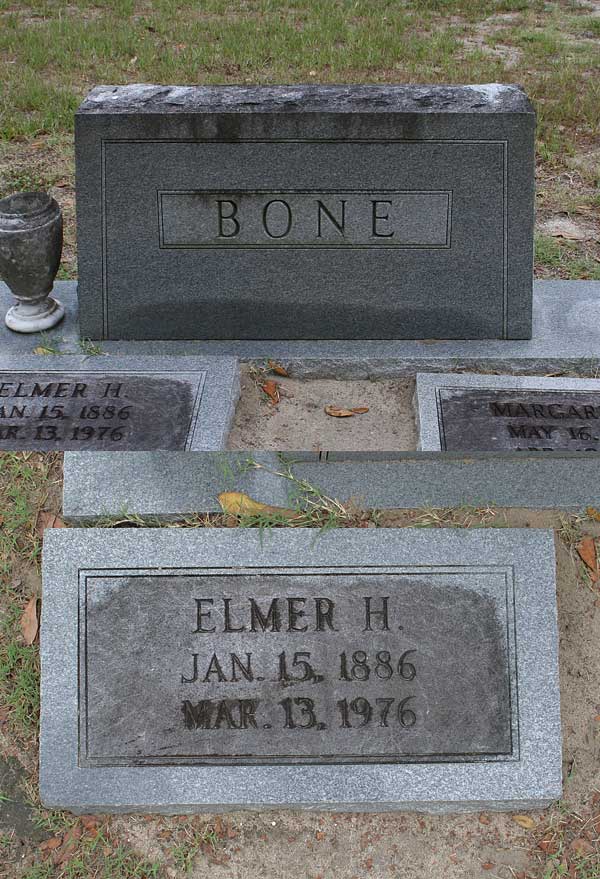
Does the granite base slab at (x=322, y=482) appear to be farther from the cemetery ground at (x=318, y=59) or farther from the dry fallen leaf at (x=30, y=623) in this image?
the cemetery ground at (x=318, y=59)

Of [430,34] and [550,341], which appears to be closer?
[550,341]

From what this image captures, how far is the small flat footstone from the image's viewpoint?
2.59 metres

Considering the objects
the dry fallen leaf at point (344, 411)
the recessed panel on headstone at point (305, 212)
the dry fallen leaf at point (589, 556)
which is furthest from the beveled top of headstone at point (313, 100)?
the dry fallen leaf at point (589, 556)

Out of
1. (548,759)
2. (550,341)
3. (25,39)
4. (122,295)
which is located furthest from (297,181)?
(25,39)

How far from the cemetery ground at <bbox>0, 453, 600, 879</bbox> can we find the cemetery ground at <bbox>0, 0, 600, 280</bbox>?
300cm

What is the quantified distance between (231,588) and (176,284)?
204 centimetres

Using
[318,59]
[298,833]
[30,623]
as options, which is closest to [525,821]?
[298,833]

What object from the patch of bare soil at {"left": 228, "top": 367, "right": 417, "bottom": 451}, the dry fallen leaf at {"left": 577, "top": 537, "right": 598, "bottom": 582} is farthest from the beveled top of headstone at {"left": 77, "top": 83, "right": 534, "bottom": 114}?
the dry fallen leaf at {"left": 577, "top": 537, "right": 598, "bottom": 582}

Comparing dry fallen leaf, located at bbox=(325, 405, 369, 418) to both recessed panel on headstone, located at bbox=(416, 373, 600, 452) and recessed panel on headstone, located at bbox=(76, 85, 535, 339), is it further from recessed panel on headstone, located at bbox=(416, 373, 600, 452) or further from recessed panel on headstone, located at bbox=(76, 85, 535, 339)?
recessed panel on headstone, located at bbox=(76, 85, 535, 339)

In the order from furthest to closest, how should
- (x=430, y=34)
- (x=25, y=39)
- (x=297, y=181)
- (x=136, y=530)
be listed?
(x=430, y=34)
(x=25, y=39)
(x=297, y=181)
(x=136, y=530)

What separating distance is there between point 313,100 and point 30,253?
5.10ft

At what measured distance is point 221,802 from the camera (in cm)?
257

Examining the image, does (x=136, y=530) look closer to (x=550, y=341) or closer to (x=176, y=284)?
(x=176, y=284)

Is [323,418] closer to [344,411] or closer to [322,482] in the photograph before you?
[344,411]
